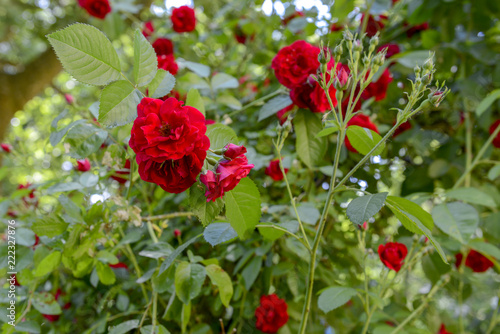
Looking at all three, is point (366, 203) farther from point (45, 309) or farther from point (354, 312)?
point (354, 312)

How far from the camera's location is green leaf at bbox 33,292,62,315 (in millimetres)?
750

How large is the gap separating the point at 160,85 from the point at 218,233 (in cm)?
23

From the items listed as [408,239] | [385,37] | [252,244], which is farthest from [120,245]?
[385,37]

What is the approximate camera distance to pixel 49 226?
0.66m

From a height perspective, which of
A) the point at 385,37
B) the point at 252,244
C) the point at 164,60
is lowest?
the point at 252,244

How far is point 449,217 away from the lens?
0.74m

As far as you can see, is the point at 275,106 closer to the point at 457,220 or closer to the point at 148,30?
the point at 457,220

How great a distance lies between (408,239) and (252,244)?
1.22 ft

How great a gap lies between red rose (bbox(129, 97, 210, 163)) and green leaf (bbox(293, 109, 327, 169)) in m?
0.31

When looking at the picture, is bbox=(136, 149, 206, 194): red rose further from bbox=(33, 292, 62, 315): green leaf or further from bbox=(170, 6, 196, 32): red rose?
bbox=(170, 6, 196, 32): red rose

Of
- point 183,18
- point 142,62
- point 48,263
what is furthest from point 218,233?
point 183,18

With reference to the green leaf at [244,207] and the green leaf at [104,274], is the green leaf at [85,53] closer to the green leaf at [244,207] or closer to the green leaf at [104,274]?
the green leaf at [244,207]

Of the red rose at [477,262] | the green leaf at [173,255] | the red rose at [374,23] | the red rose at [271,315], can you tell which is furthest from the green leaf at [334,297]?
the red rose at [374,23]

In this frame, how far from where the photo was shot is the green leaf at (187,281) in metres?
0.61
